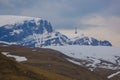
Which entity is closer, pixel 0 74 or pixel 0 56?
pixel 0 74

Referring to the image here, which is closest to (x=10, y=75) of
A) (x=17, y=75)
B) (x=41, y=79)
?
(x=17, y=75)

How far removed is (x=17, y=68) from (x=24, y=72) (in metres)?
5.56

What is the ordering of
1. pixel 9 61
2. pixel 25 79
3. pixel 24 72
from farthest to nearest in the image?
1. pixel 9 61
2. pixel 24 72
3. pixel 25 79

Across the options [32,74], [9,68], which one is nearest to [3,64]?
[9,68]

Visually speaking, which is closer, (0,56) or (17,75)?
(17,75)

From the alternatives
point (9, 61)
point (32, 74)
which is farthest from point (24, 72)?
point (9, 61)

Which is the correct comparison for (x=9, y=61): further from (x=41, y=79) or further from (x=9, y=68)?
(x=41, y=79)

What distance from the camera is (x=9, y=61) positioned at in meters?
136

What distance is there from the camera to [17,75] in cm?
12362

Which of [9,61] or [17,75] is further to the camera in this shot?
[9,61]

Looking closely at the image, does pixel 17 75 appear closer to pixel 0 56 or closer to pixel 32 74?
pixel 32 74

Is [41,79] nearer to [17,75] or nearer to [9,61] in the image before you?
[17,75]

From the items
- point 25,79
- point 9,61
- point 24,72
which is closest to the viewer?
point 25,79

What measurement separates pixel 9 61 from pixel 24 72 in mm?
11359
